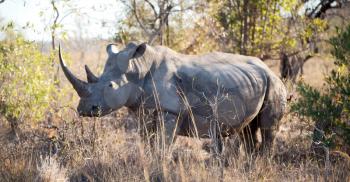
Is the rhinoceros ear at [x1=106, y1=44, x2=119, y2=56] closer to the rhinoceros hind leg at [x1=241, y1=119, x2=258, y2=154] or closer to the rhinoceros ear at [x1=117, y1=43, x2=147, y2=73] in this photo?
A: the rhinoceros ear at [x1=117, y1=43, x2=147, y2=73]

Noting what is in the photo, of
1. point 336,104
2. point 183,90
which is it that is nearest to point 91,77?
point 183,90

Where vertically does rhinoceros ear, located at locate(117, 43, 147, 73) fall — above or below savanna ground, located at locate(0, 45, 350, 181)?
above

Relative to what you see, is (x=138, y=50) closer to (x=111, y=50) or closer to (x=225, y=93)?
(x=111, y=50)

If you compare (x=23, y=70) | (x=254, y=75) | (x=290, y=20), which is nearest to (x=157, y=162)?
(x=254, y=75)

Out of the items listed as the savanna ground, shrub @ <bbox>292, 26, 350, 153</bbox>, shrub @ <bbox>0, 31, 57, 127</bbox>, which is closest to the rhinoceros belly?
the savanna ground

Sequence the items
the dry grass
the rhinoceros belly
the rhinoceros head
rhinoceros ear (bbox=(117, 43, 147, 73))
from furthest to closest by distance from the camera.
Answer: the rhinoceros belly < rhinoceros ear (bbox=(117, 43, 147, 73)) < the rhinoceros head < the dry grass

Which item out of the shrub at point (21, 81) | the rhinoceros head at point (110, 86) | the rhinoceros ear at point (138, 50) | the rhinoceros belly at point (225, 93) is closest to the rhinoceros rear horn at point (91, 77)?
the rhinoceros head at point (110, 86)

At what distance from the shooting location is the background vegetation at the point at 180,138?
18.2ft

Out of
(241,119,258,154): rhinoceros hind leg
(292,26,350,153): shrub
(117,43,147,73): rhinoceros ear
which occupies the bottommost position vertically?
(241,119,258,154): rhinoceros hind leg

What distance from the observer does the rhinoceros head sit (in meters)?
6.29

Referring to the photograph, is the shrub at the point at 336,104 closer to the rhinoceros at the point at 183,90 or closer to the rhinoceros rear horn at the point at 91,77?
the rhinoceros at the point at 183,90

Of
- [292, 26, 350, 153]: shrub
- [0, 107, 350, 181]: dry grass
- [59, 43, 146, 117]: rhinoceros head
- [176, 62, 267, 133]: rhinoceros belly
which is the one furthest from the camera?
[176, 62, 267, 133]: rhinoceros belly

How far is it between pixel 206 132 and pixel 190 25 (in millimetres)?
5239

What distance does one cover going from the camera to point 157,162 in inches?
215
